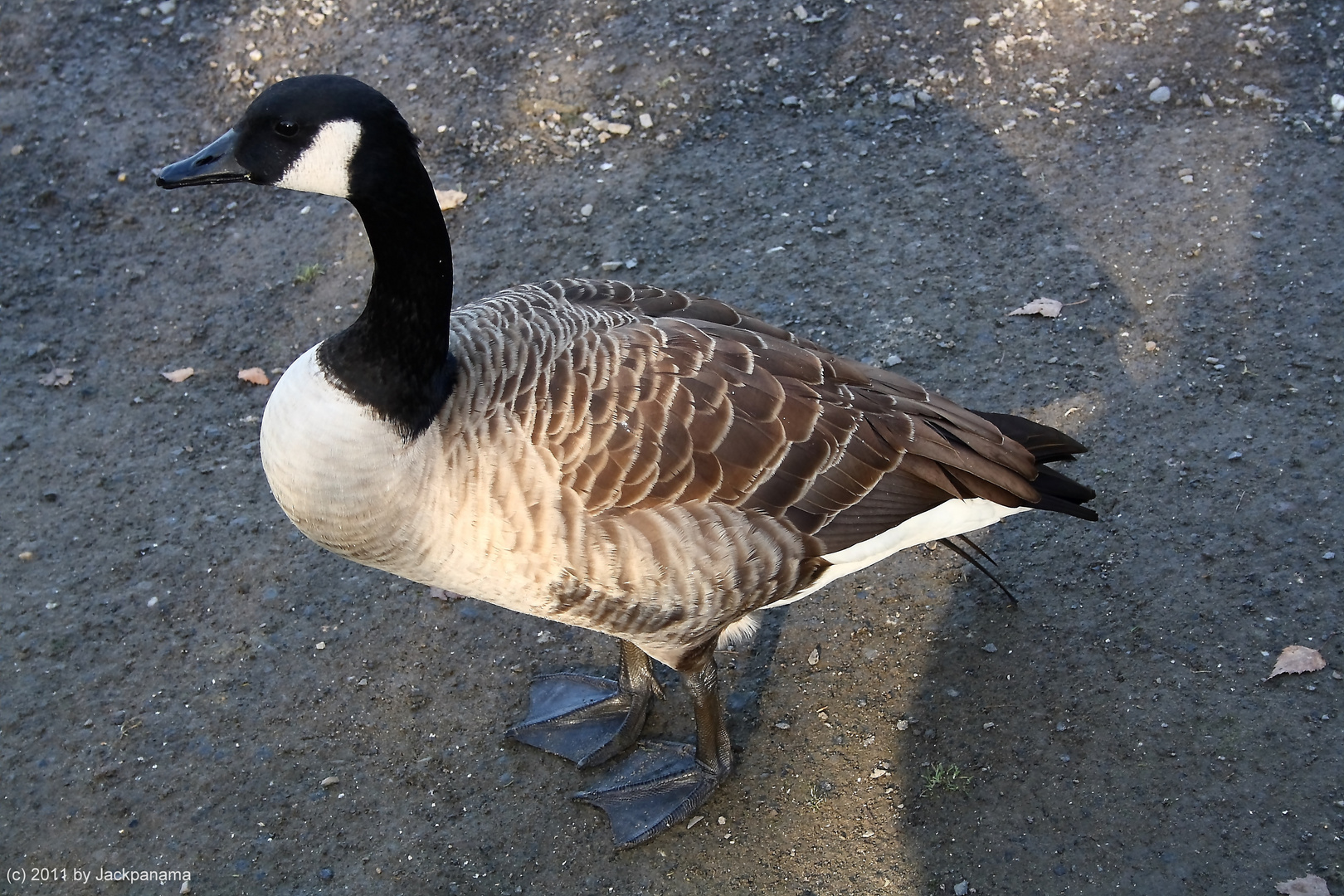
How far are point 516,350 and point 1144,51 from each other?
4477mm

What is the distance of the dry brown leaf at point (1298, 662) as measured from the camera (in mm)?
3453

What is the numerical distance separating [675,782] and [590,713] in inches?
17.0

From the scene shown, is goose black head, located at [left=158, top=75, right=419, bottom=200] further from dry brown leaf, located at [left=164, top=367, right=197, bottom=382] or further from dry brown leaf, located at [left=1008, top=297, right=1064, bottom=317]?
dry brown leaf, located at [left=1008, top=297, right=1064, bottom=317]

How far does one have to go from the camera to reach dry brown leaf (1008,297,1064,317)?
4820 mm

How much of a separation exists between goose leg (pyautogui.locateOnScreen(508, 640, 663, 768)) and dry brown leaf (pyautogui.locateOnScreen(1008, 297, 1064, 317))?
237 centimetres

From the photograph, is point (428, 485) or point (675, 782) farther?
point (675, 782)

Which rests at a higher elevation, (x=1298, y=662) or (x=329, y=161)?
(x=329, y=161)

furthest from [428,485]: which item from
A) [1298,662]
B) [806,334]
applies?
[1298,662]

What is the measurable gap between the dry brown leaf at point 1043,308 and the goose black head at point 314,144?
301cm

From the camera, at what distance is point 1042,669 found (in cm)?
367

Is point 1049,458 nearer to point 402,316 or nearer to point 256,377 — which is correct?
point 402,316

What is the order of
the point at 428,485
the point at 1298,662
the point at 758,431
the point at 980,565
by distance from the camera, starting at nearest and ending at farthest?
the point at 428,485, the point at 758,431, the point at 1298,662, the point at 980,565

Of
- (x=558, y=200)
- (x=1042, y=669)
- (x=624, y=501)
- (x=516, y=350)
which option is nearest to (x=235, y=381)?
(x=558, y=200)

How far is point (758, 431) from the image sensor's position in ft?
9.94
